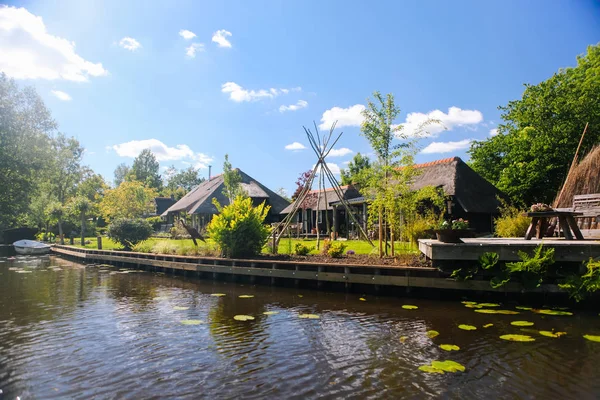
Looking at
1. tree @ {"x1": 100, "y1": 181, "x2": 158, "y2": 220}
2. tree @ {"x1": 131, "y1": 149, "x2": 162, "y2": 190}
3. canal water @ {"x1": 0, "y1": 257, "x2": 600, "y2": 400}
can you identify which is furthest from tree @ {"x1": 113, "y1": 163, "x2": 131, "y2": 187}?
canal water @ {"x1": 0, "y1": 257, "x2": 600, "y2": 400}

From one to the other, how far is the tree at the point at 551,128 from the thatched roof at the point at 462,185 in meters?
2.61

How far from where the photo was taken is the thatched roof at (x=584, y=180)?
502 inches

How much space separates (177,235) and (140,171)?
58396mm

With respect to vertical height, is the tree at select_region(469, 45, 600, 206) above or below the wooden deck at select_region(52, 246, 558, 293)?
above

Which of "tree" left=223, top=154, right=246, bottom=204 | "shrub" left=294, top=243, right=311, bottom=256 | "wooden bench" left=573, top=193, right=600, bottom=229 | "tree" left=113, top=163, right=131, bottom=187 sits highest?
"tree" left=113, top=163, right=131, bottom=187

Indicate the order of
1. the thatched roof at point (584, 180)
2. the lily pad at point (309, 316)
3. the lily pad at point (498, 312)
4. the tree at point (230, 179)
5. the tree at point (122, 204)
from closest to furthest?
the lily pad at point (498, 312) < the lily pad at point (309, 316) < the thatched roof at point (584, 180) < the tree at point (230, 179) < the tree at point (122, 204)

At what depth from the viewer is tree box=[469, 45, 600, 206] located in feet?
67.5

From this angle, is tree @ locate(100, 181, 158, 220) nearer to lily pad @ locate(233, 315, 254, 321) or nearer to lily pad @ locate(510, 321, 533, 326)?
lily pad @ locate(233, 315, 254, 321)

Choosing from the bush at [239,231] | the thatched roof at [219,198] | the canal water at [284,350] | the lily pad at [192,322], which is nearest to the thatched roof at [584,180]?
the canal water at [284,350]

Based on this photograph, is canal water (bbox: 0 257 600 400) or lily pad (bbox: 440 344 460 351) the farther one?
lily pad (bbox: 440 344 460 351)

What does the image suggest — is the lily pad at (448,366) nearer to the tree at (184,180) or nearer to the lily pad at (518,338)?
the lily pad at (518,338)

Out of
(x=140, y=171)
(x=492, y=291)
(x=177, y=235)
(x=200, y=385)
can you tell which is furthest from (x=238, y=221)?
(x=140, y=171)

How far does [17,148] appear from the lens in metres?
26.6

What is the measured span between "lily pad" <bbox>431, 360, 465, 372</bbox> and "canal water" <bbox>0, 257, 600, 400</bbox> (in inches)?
2.7
